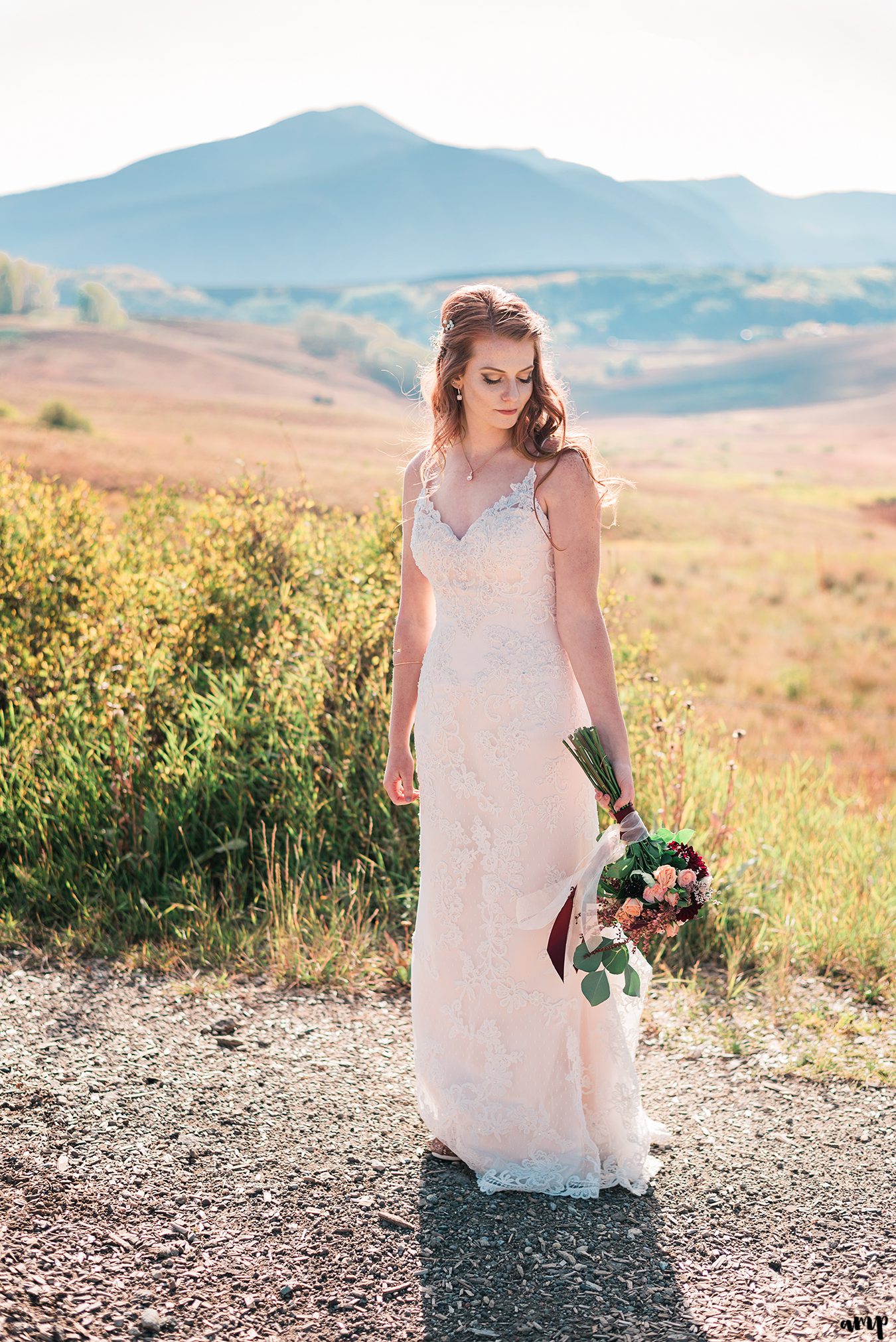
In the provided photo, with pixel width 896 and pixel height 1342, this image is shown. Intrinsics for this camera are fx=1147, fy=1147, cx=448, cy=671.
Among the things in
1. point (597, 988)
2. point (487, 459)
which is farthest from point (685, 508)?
point (597, 988)

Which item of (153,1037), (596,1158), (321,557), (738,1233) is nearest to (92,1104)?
(153,1037)

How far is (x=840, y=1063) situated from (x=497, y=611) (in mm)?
2238

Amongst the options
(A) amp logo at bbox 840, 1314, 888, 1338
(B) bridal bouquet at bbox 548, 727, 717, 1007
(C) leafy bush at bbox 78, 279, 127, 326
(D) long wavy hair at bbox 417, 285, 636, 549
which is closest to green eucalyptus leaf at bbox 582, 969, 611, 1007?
(B) bridal bouquet at bbox 548, 727, 717, 1007

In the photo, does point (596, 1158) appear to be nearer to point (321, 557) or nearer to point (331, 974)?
point (331, 974)

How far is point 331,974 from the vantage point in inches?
180

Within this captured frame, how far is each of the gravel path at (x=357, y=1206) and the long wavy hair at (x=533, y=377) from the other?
1.90m

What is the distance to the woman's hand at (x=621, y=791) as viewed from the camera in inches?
121

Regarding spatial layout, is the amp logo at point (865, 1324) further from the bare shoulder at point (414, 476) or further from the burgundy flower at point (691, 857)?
the bare shoulder at point (414, 476)

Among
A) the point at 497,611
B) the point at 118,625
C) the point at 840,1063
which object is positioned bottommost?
the point at 840,1063

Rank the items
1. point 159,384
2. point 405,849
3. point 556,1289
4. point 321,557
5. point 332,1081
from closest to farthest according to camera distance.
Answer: point 556,1289 < point 332,1081 < point 405,849 < point 321,557 < point 159,384

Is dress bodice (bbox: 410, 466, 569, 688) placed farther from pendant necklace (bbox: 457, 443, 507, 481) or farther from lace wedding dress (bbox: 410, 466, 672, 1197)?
pendant necklace (bbox: 457, 443, 507, 481)

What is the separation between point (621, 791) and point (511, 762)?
0.34 meters

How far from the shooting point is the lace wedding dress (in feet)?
10.6

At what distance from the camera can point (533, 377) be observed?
320 centimetres
